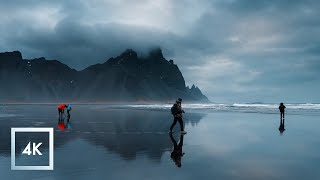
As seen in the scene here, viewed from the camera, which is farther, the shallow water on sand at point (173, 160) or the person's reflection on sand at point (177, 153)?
the person's reflection on sand at point (177, 153)

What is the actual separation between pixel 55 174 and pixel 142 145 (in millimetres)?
7207

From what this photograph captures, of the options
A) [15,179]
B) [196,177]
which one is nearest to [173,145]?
[196,177]

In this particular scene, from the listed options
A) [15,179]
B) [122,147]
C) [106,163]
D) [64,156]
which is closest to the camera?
[15,179]

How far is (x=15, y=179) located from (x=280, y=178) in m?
7.46

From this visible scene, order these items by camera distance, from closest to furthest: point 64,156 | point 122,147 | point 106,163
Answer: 1. point 106,163
2. point 64,156
3. point 122,147

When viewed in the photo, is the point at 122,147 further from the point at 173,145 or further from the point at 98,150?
the point at 173,145

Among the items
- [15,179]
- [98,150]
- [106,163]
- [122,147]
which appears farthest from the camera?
[122,147]

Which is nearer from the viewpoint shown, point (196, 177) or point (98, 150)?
point (196, 177)

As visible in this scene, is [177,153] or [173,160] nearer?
[173,160]

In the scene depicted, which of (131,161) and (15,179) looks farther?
(131,161)

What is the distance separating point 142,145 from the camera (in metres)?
17.5

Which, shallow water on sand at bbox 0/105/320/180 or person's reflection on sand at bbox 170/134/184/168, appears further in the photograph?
person's reflection on sand at bbox 170/134/184/168

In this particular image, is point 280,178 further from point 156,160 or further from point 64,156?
point 64,156

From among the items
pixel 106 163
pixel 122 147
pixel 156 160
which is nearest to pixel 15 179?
pixel 106 163
